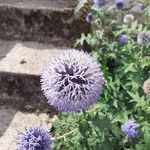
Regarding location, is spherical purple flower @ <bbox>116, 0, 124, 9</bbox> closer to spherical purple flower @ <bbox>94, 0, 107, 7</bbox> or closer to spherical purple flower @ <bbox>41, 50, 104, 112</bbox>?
spherical purple flower @ <bbox>94, 0, 107, 7</bbox>

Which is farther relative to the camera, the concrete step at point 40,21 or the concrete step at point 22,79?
the concrete step at point 40,21

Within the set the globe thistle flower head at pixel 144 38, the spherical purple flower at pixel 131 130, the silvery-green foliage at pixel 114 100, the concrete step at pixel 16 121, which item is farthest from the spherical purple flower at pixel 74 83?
the concrete step at pixel 16 121

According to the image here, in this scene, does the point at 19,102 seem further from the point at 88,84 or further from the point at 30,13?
the point at 88,84

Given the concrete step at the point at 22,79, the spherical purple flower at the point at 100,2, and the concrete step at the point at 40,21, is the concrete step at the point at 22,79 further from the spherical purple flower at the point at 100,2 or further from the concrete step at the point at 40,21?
the spherical purple flower at the point at 100,2

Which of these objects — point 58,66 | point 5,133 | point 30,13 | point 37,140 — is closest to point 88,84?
Result: point 58,66

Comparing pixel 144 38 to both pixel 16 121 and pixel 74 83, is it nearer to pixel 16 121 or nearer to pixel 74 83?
pixel 74 83

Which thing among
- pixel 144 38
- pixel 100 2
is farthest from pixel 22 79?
pixel 144 38

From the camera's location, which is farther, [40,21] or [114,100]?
[40,21]
